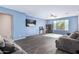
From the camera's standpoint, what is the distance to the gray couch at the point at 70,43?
2002mm

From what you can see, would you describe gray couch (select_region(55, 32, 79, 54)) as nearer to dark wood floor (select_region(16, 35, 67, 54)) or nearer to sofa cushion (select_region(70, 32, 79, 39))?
sofa cushion (select_region(70, 32, 79, 39))

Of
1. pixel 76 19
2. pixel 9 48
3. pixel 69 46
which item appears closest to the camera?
pixel 9 48

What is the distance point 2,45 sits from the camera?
3.77ft

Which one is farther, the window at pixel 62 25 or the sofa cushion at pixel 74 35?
the sofa cushion at pixel 74 35

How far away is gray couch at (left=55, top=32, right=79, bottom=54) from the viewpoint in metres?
2.00

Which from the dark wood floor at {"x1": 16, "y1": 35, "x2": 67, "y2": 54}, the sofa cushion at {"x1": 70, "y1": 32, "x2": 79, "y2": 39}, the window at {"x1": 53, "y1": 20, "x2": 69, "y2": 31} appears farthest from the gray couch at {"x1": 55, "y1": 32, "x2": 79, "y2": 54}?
the window at {"x1": 53, "y1": 20, "x2": 69, "y2": 31}

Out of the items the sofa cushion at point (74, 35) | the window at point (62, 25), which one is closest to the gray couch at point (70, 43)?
the sofa cushion at point (74, 35)

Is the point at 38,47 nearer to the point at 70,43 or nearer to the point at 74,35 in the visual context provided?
the point at 70,43

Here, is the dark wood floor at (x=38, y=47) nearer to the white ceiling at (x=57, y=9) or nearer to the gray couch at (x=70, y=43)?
the gray couch at (x=70, y=43)
